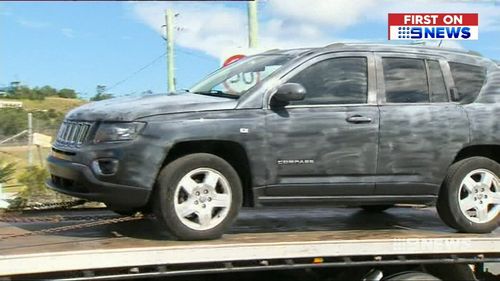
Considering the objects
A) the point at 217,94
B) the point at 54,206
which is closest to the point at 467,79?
the point at 217,94

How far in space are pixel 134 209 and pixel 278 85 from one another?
158 centimetres

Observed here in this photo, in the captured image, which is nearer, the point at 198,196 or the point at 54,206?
the point at 198,196

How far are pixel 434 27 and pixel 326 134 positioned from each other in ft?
33.0

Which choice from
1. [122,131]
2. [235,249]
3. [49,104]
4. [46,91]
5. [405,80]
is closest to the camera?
[235,249]

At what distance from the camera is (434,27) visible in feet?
47.2

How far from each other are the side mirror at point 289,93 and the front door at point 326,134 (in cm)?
10

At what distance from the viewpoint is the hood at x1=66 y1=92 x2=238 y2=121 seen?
4844 millimetres

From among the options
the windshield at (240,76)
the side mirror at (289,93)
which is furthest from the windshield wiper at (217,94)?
the side mirror at (289,93)

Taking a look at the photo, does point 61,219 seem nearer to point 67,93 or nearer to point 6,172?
point 6,172

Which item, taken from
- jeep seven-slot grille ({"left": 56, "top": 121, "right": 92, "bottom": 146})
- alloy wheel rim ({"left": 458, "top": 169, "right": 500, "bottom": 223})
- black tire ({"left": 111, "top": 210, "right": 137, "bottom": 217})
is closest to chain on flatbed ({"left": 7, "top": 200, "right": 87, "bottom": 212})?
black tire ({"left": 111, "top": 210, "right": 137, "bottom": 217})

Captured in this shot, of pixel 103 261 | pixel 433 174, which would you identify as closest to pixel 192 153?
pixel 103 261

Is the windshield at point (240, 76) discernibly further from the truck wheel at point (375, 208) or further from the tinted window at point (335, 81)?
the truck wheel at point (375, 208)

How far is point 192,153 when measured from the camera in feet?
16.5

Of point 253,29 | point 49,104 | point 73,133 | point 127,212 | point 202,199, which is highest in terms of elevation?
point 253,29
